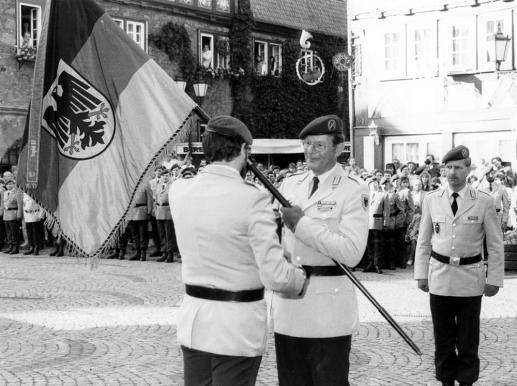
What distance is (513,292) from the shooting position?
12.7 m

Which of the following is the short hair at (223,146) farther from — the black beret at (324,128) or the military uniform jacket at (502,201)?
the military uniform jacket at (502,201)

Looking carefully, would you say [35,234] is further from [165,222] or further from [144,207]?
[165,222]

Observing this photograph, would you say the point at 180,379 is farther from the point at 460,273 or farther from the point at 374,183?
the point at 374,183

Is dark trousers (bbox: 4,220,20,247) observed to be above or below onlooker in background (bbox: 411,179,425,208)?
below

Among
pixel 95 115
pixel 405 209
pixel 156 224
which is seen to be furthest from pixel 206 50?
pixel 95 115

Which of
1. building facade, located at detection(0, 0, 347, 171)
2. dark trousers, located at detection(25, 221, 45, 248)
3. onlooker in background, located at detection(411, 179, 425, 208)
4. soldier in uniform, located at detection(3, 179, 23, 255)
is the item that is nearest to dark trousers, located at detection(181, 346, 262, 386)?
onlooker in background, located at detection(411, 179, 425, 208)

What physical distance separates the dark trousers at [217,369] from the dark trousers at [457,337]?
9.08ft

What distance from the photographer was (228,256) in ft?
13.5

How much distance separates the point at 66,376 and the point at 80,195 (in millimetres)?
2267

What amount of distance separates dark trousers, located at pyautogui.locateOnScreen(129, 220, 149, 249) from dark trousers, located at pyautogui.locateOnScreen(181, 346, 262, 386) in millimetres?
14537

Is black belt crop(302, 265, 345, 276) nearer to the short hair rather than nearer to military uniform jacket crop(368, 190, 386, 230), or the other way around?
the short hair

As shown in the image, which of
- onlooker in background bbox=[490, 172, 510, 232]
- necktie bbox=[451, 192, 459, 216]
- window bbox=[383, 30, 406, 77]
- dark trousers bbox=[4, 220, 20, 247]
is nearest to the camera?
necktie bbox=[451, 192, 459, 216]

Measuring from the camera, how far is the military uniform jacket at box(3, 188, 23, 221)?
2089 centimetres

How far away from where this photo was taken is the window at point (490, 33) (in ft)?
82.6
